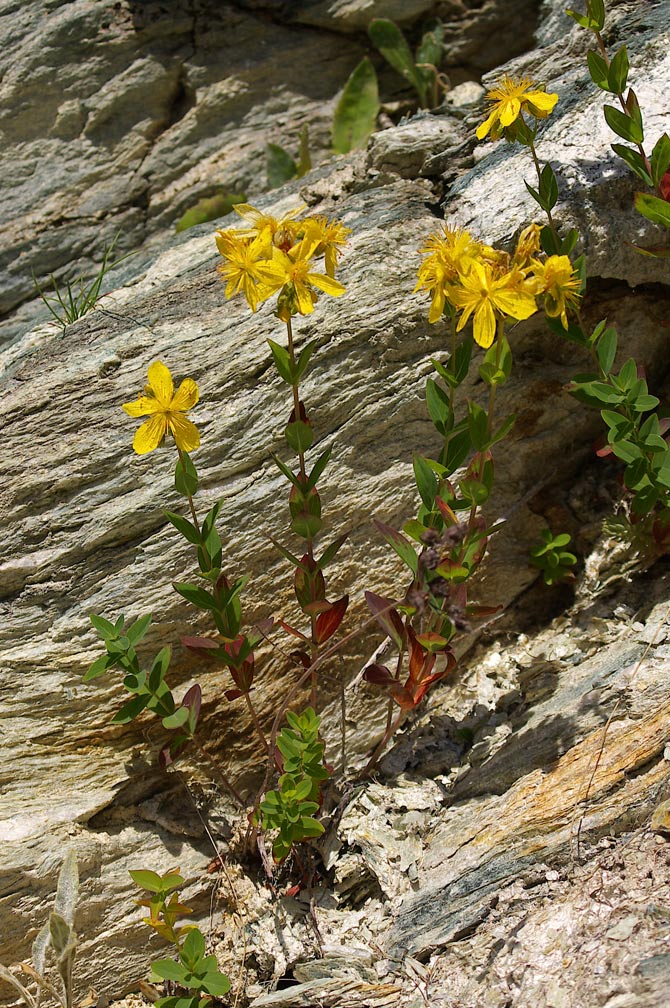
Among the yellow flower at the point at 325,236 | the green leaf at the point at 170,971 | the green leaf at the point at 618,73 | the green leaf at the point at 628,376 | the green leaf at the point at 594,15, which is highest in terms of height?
the green leaf at the point at 594,15

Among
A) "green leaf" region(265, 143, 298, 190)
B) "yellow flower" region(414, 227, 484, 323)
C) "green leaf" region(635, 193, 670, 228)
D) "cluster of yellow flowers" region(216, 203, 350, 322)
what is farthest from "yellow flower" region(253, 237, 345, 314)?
"green leaf" region(265, 143, 298, 190)

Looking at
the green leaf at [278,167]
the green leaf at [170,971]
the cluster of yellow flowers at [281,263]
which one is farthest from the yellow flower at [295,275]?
the green leaf at [278,167]

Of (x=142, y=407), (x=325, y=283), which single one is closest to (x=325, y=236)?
(x=325, y=283)

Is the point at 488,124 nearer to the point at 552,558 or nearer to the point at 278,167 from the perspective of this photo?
the point at 552,558

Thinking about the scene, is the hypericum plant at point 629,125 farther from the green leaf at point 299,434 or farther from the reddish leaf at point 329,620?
the reddish leaf at point 329,620

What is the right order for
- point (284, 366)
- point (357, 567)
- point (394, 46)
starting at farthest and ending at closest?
Result: 1. point (394, 46)
2. point (357, 567)
3. point (284, 366)

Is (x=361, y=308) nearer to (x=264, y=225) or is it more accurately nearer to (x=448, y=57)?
(x=264, y=225)
